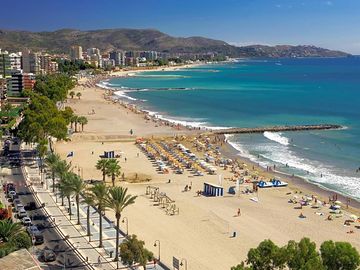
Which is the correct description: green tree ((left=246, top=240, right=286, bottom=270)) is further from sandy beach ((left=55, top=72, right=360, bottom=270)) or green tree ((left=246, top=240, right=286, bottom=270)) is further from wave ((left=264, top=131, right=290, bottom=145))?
wave ((left=264, top=131, right=290, bottom=145))

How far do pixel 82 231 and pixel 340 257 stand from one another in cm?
1979

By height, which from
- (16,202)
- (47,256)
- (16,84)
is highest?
(16,84)

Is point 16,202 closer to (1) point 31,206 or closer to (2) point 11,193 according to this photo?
(1) point 31,206

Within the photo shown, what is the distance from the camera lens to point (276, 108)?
373 ft

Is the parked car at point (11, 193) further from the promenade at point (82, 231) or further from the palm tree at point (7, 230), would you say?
the palm tree at point (7, 230)

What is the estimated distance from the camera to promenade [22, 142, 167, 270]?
30.5 meters

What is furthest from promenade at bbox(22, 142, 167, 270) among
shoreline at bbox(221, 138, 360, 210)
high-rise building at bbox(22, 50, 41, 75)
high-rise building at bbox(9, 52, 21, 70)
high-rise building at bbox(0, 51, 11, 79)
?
high-rise building at bbox(22, 50, 41, 75)

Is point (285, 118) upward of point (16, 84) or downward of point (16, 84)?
downward

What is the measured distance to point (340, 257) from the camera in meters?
21.1

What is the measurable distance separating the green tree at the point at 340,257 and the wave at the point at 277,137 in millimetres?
52266

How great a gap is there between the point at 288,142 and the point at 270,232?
37908mm

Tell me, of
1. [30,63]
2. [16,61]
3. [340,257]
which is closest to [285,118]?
[340,257]

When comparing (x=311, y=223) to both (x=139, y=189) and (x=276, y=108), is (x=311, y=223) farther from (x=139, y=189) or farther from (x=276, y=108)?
(x=276, y=108)

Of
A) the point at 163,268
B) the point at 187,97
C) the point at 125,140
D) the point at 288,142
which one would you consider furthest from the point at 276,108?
the point at 163,268
